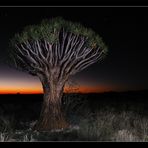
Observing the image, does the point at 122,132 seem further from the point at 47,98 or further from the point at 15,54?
the point at 15,54

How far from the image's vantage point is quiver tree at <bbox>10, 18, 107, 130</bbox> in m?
13.1

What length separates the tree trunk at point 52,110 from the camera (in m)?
13.2

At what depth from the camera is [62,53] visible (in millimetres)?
13484

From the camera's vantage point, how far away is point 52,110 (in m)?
13.3

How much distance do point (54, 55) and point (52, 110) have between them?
2.04 m

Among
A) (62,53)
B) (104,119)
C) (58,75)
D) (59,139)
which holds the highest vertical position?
(62,53)

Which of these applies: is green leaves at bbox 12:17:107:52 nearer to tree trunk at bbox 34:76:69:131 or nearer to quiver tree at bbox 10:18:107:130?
quiver tree at bbox 10:18:107:130

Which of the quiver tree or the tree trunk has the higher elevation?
the quiver tree

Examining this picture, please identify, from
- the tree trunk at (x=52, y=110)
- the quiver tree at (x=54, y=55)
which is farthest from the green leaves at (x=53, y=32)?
the tree trunk at (x=52, y=110)

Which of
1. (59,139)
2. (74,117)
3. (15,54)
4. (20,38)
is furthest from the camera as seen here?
(74,117)

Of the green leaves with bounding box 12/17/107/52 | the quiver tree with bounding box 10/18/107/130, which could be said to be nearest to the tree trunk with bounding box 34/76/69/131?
the quiver tree with bounding box 10/18/107/130

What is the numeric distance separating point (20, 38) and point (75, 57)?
2145 mm

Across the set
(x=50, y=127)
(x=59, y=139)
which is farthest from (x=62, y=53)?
(x=59, y=139)

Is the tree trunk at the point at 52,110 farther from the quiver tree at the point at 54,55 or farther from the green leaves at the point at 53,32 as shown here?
the green leaves at the point at 53,32
